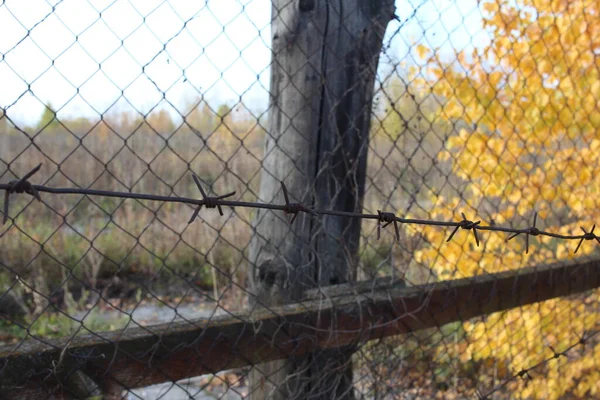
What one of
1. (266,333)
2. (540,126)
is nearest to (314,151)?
(266,333)

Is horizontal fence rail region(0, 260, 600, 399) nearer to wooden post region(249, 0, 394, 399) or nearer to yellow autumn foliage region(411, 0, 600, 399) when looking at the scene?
wooden post region(249, 0, 394, 399)

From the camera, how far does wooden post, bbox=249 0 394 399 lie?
1.87 meters

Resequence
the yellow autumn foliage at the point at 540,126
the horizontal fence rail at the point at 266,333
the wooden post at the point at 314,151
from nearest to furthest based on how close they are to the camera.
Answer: the horizontal fence rail at the point at 266,333 < the wooden post at the point at 314,151 < the yellow autumn foliage at the point at 540,126

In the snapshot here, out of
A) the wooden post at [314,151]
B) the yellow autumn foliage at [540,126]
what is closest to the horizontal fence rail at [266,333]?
the wooden post at [314,151]

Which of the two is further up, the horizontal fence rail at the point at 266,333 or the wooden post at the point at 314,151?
the wooden post at the point at 314,151

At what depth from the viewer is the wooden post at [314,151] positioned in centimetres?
187

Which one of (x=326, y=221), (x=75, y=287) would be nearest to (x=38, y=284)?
(x=75, y=287)

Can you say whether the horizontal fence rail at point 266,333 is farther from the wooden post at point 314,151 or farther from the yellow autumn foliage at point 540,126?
the yellow autumn foliage at point 540,126

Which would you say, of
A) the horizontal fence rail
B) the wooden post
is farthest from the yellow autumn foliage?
the wooden post

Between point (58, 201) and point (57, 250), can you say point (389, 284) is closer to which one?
point (57, 250)

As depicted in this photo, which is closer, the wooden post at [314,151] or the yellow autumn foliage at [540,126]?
the wooden post at [314,151]

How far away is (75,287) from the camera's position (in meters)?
6.92

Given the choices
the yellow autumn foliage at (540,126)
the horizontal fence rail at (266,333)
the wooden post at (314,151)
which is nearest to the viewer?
the horizontal fence rail at (266,333)

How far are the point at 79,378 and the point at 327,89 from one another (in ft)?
3.64
